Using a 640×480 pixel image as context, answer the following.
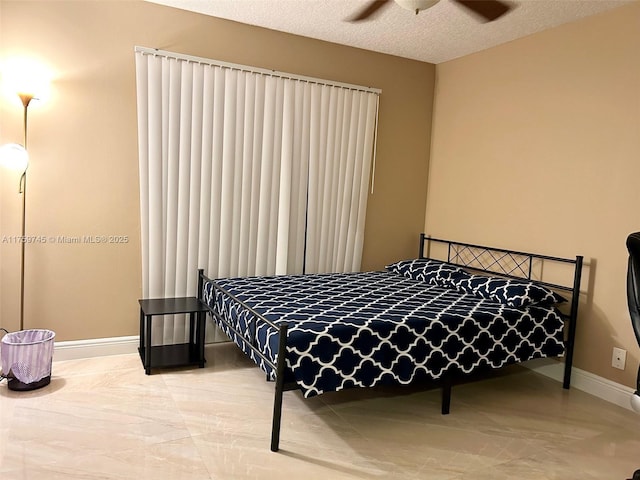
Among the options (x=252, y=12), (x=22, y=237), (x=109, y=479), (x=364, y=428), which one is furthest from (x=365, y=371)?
(x=252, y=12)

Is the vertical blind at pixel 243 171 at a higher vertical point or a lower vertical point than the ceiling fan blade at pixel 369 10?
lower

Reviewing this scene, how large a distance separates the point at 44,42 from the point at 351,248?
9.02ft

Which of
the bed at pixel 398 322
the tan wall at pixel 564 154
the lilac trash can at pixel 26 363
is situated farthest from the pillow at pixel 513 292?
the lilac trash can at pixel 26 363

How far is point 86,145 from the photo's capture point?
3.40 meters

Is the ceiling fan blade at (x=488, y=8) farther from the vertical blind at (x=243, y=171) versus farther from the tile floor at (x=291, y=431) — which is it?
the tile floor at (x=291, y=431)

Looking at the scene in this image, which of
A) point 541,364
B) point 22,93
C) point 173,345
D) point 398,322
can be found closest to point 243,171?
point 173,345

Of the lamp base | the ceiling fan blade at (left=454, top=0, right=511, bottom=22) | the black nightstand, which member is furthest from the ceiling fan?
the lamp base

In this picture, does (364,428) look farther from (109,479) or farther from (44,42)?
(44,42)

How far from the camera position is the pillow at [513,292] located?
317cm

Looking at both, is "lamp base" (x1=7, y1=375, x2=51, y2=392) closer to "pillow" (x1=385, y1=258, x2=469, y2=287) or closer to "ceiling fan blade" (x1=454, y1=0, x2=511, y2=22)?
"pillow" (x1=385, y1=258, x2=469, y2=287)

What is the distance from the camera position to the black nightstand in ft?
10.8

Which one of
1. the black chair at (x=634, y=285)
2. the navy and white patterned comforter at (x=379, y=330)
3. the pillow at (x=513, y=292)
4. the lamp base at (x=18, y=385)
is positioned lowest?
the lamp base at (x=18, y=385)

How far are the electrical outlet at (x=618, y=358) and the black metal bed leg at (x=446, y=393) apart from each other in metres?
1.19

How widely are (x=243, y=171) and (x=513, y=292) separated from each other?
2.15 m
